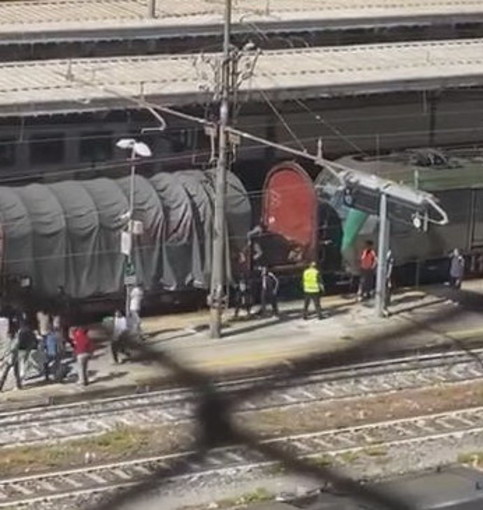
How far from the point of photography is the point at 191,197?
10352mm

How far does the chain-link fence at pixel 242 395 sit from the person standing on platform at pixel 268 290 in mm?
9577

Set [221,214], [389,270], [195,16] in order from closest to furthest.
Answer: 1. [221,214]
2. [389,270]
3. [195,16]

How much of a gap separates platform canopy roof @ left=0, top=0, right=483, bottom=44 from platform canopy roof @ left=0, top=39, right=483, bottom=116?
616 mm

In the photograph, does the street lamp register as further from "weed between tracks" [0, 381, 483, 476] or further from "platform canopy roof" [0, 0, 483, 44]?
"platform canopy roof" [0, 0, 483, 44]

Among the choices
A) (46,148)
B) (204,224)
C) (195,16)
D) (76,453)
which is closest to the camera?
(76,453)

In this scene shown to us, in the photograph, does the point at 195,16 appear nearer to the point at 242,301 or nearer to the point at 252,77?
the point at 252,77

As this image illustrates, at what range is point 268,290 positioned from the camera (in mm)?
10531

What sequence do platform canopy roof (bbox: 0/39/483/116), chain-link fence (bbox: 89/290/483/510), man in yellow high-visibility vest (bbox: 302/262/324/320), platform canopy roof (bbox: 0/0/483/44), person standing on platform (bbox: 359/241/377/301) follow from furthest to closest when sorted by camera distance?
platform canopy roof (bbox: 0/0/483/44), platform canopy roof (bbox: 0/39/483/116), person standing on platform (bbox: 359/241/377/301), man in yellow high-visibility vest (bbox: 302/262/324/320), chain-link fence (bbox: 89/290/483/510)

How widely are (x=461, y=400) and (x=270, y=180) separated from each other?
8.60 ft

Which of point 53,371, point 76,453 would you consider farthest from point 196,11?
point 76,453

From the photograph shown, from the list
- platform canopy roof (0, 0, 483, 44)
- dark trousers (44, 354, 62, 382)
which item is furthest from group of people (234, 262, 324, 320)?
platform canopy roof (0, 0, 483, 44)

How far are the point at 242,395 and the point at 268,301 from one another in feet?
32.0

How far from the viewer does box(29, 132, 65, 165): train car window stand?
11094 mm

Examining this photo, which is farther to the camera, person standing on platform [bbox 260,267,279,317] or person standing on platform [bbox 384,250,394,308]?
person standing on platform [bbox 260,267,279,317]
